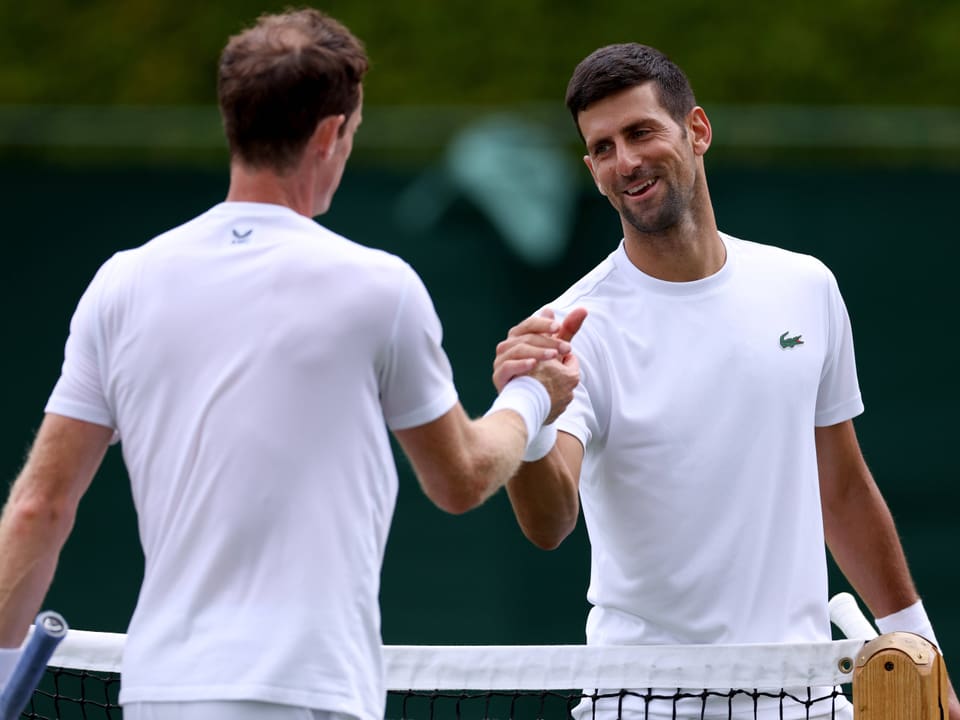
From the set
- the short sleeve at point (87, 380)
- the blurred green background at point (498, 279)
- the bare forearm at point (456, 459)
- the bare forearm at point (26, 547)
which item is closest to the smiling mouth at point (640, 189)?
the bare forearm at point (456, 459)

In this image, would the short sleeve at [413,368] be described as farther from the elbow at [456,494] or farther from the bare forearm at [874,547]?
the bare forearm at [874,547]

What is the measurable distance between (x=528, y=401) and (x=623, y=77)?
3.18 feet

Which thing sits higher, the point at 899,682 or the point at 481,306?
the point at 481,306

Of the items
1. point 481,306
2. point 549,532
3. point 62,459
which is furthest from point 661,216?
point 481,306

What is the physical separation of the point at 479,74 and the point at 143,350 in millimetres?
7105

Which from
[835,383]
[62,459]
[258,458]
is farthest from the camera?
[835,383]

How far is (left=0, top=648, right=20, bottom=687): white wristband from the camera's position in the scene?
264cm

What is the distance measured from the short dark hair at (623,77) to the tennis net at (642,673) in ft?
4.02

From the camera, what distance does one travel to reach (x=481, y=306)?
793 cm

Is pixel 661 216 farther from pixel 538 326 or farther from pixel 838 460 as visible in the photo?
pixel 838 460

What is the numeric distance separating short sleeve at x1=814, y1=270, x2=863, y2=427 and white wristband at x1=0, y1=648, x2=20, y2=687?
6.27ft

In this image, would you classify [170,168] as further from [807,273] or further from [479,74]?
[807,273]

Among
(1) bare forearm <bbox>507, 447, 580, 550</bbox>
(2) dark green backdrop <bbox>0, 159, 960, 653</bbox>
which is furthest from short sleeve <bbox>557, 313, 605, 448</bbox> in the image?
(2) dark green backdrop <bbox>0, 159, 960, 653</bbox>

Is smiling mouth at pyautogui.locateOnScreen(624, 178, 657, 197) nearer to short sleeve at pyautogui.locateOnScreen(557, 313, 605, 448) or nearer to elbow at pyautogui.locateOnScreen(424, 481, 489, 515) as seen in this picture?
short sleeve at pyautogui.locateOnScreen(557, 313, 605, 448)
